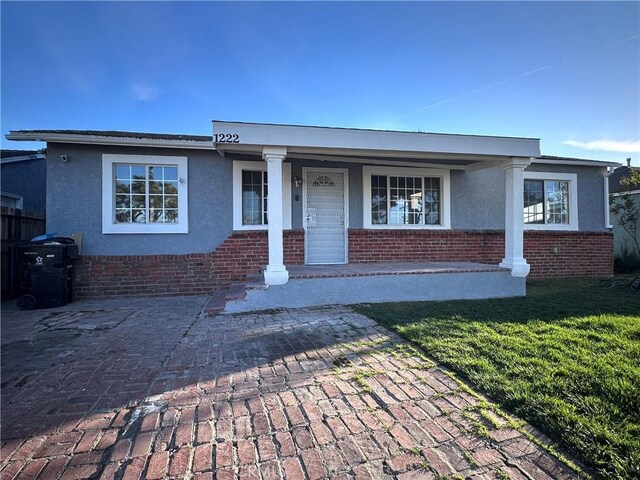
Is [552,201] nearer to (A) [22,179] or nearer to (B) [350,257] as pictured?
(B) [350,257]

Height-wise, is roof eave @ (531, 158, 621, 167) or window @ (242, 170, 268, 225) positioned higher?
roof eave @ (531, 158, 621, 167)

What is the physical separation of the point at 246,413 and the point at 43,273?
241 inches

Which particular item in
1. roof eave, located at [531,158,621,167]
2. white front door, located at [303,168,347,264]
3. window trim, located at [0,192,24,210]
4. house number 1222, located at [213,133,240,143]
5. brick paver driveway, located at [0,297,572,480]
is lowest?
brick paver driveway, located at [0,297,572,480]

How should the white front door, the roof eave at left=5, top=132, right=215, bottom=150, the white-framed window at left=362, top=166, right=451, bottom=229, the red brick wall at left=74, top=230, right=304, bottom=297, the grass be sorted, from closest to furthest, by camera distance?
the grass
the roof eave at left=5, top=132, right=215, bottom=150
the red brick wall at left=74, top=230, right=304, bottom=297
the white front door
the white-framed window at left=362, top=166, right=451, bottom=229

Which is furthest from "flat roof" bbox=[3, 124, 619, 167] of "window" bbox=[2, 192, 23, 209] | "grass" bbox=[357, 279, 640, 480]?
"window" bbox=[2, 192, 23, 209]

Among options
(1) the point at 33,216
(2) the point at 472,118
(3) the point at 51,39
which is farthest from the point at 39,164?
(2) the point at 472,118

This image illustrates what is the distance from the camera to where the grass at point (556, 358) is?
1935 mm

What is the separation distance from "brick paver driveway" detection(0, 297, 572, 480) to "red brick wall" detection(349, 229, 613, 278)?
426 centimetres

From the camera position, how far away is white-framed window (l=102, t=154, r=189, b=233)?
7.15 m

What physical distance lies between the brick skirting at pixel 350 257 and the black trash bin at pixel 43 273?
659mm

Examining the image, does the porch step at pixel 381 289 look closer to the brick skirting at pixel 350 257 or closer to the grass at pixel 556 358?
the grass at pixel 556 358

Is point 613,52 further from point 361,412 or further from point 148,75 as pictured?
point 148,75

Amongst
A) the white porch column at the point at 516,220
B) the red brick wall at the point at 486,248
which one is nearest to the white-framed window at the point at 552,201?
the red brick wall at the point at 486,248

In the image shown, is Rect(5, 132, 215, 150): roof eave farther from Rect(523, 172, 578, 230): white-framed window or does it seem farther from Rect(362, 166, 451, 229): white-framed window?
Rect(523, 172, 578, 230): white-framed window
